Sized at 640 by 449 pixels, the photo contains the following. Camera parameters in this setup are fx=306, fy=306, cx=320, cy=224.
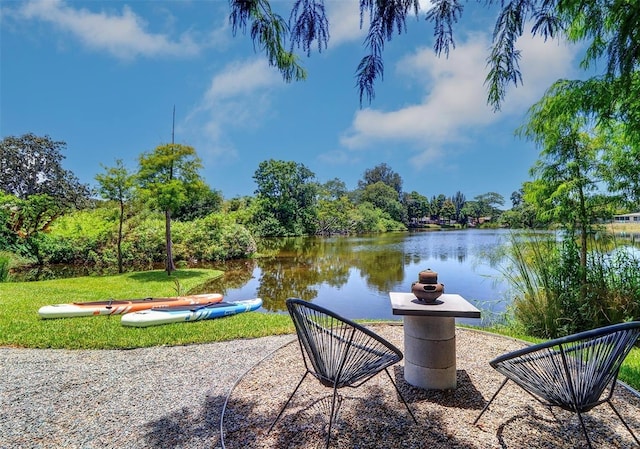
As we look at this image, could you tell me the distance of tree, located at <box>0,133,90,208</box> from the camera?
857 inches

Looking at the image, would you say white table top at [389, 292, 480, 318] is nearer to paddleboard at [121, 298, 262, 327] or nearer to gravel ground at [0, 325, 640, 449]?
gravel ground at [0, 325, 640, 449]

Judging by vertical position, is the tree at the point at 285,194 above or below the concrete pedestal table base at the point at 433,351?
above

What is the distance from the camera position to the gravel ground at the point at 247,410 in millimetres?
1763

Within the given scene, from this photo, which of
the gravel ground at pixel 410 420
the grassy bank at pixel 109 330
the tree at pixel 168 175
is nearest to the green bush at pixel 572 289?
the grassy bank at pixel 109 330

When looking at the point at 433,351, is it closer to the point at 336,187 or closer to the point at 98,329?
the point at 98,329

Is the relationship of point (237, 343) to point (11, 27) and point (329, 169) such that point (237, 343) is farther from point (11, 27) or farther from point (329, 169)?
point (329, 169)

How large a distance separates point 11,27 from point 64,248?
8861mm

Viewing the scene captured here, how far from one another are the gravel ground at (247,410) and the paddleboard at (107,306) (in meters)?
1.62

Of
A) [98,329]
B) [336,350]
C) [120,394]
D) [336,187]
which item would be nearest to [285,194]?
[336,187]

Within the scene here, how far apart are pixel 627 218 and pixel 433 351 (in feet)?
14.8

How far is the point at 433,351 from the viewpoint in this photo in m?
2.25

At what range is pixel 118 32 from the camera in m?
4.32

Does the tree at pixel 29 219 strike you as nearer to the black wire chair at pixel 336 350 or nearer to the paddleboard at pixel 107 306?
the paddleboard at pixel 107 306

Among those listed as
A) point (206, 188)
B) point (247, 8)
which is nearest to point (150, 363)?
point (247, 8)
